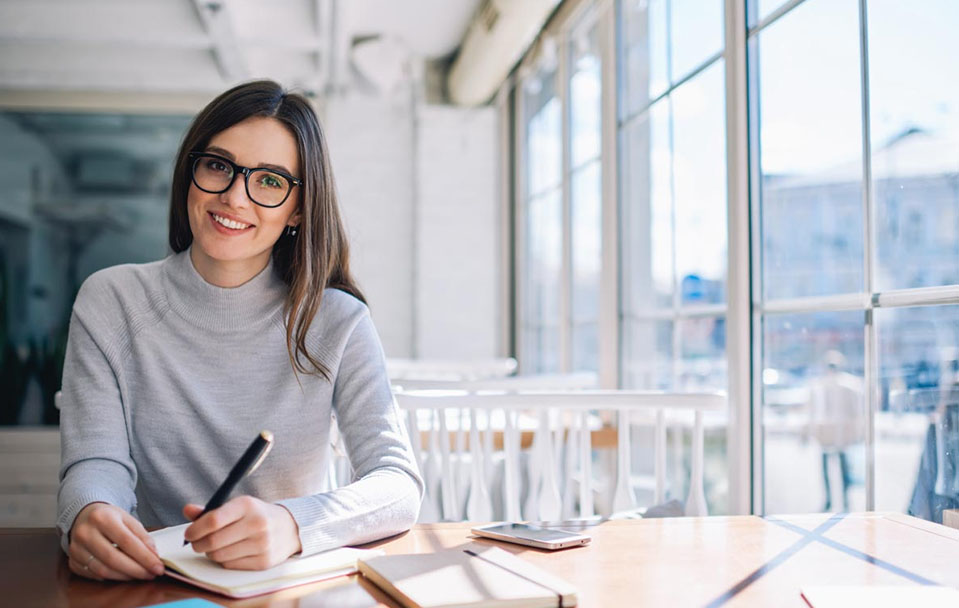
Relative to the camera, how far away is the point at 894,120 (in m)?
1.85

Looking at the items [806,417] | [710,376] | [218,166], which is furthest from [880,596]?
[710,376]

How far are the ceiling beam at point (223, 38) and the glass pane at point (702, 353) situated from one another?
2.55m

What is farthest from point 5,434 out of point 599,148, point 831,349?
point 831,349

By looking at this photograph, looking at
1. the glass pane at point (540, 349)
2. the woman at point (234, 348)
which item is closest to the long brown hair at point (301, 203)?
the woman at point (234, 348)

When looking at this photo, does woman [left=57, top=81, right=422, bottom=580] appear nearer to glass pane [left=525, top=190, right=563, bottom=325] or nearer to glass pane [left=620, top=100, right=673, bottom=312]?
glass pane [left=620, top=100, right=673, bottom=312]

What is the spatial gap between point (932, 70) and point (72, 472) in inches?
67.5

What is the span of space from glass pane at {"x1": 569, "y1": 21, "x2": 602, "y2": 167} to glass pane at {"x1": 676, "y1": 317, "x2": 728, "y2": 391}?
1231mm

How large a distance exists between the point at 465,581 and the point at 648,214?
8.72ft

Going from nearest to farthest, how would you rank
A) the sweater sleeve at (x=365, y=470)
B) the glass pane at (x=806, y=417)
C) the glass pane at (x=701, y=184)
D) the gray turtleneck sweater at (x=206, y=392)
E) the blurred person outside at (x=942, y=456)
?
the sweater sleeve at (x=365, y=470)
the gray turtleneck sweater at (x=206, y=392)
the blurred person outside at (x=942, y=456)
the glass pane at (x=806, y=417)
the glass pane at (x=701, y=184)

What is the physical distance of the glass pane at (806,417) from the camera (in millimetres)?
2223

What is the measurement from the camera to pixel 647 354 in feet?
11.2

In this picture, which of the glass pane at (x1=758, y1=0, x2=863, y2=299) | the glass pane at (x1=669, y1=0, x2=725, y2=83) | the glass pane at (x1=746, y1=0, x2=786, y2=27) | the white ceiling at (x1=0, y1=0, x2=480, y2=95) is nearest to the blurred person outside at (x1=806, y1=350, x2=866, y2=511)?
the glass pane at (x1=758, y1=0, x2=863, y2=299)

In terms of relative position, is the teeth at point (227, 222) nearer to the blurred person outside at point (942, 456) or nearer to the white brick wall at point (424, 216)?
the blurred person outside at point (942, 456)

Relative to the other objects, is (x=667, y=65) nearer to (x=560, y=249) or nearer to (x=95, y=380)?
(x=560, y=249)
